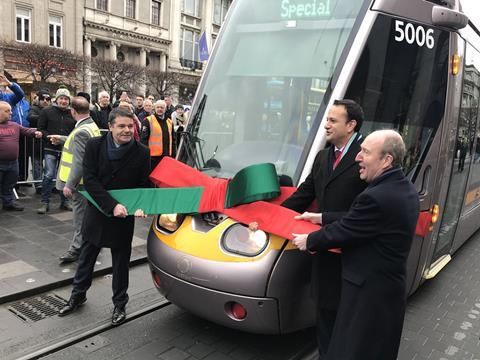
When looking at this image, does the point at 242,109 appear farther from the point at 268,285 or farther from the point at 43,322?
the point at 43,322

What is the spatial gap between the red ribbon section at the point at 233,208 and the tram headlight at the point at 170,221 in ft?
0.79

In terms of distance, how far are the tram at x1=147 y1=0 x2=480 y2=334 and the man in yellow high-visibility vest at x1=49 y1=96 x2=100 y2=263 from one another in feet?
3.65

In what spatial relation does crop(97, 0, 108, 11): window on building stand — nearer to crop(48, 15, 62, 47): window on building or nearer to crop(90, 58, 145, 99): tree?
crop(48, 15, 62, 47): window on building

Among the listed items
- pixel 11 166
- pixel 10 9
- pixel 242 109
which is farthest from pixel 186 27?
pixel 242 109

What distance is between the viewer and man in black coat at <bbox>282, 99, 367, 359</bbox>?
2.72m

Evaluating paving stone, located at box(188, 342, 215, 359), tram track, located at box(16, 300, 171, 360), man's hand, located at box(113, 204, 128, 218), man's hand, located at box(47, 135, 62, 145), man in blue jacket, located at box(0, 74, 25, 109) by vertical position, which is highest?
man in blue jacket, located at box(0, 74, 25, 109)

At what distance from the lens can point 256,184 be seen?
9.96ft

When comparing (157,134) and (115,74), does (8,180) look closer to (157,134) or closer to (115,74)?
(157,134)

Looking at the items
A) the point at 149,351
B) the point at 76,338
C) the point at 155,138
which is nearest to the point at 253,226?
the point at 149,351

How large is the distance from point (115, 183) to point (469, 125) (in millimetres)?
3838

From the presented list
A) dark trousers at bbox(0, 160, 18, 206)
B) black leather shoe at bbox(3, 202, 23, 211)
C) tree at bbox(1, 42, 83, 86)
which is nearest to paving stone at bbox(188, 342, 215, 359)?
black leather shoe at bbox(3, 202, 23, 211)

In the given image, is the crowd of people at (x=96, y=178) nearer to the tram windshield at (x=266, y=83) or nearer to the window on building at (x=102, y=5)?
the tram windshield at (x=266, y=83)

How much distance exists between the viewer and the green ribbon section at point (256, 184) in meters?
3.03

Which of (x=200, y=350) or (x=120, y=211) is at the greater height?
(x=120, y=211)
